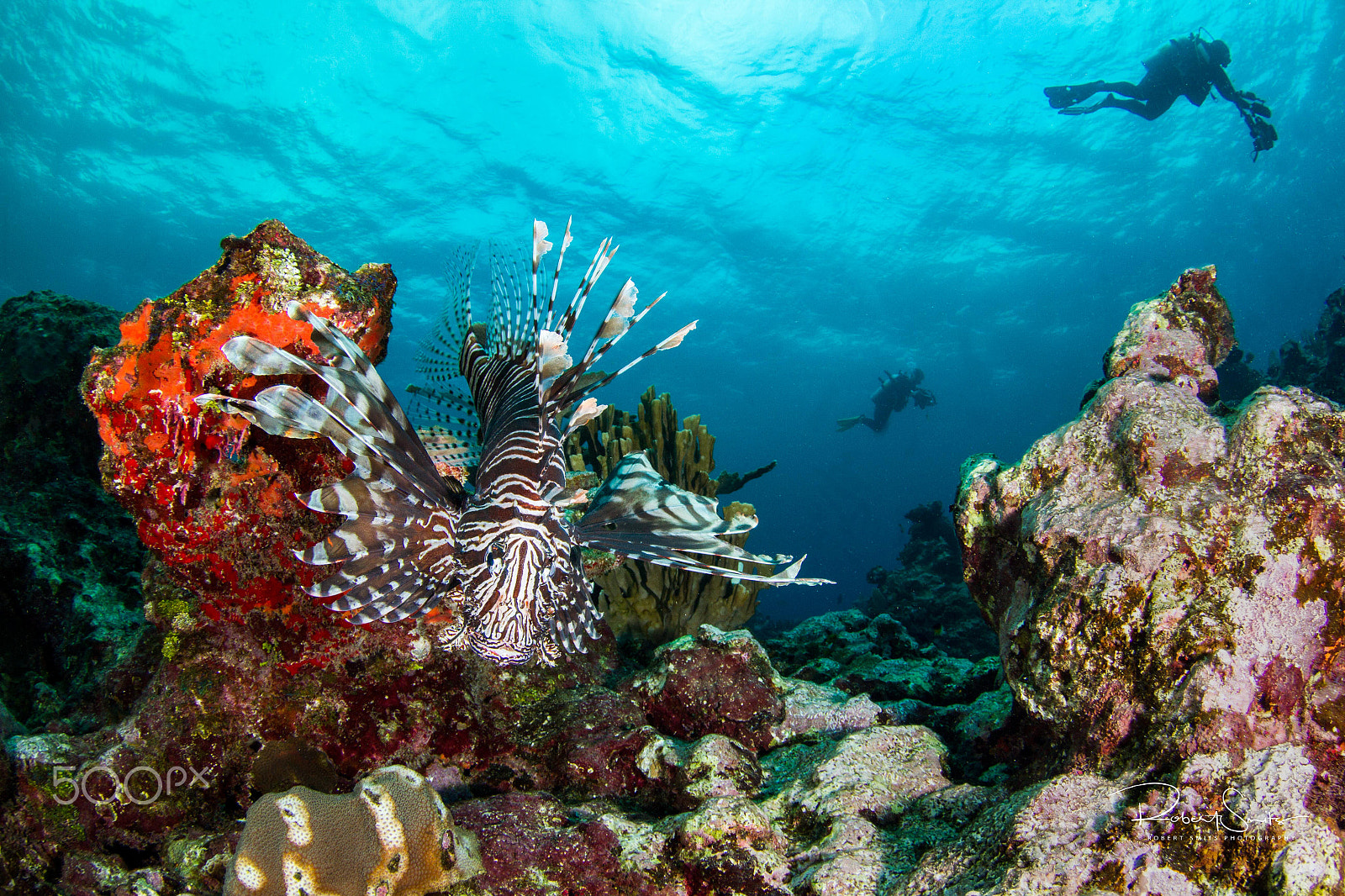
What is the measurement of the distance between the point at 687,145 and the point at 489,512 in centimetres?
3228

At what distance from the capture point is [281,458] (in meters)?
2.49

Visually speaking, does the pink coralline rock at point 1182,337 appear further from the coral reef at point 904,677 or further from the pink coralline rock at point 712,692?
the pink coralline rock at point 712,692

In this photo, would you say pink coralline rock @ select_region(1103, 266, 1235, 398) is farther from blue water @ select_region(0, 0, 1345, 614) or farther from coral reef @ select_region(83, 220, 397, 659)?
blue water @ select_region(0, 0, 1345, 614)

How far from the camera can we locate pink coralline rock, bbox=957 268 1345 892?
1699mm

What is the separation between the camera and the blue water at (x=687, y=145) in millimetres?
24312

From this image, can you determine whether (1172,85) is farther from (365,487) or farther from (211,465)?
(211,465)

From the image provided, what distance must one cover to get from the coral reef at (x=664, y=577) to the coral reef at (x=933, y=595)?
3552 mm

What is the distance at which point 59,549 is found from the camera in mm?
3928

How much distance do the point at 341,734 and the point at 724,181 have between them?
34.3 meters

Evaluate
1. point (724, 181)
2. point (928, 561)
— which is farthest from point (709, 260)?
point (928, 561)

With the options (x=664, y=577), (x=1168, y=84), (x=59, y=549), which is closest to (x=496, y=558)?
(x=664, y=577)

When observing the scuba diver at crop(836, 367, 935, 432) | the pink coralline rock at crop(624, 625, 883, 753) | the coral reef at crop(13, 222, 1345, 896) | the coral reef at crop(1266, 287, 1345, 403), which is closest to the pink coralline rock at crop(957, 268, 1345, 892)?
the coral reef at crop(13, 222, 1345, 896)

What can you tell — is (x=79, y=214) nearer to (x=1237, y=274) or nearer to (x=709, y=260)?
(x=709, y=260)

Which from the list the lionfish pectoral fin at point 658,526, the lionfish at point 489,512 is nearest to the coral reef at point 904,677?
the lionfish pectoral fin at point 658,526
